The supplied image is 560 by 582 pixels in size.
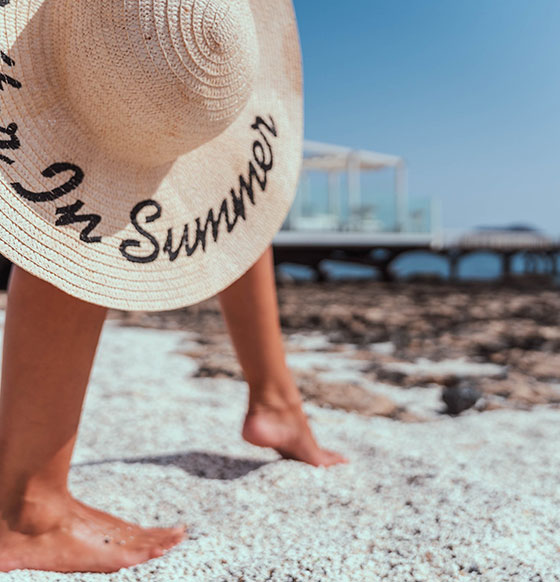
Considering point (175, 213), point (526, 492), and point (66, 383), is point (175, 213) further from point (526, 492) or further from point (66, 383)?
point (526, 492)

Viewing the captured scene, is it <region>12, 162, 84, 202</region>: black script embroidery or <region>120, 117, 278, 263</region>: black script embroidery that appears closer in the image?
<region>12, 162, 84, 202</region>: black script embroidery

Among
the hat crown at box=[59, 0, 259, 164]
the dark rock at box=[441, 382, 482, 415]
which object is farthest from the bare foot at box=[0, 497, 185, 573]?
the dark rock at box=[441, 382, 482, 415]

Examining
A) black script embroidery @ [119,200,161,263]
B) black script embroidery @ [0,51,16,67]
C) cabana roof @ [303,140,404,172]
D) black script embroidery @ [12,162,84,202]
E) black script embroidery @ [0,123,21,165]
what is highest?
cabana roof @ [303,140,404,172]

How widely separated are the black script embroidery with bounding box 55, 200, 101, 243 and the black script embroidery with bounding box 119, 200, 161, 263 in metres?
0.05

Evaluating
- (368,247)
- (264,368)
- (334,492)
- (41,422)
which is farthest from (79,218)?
(368,247)

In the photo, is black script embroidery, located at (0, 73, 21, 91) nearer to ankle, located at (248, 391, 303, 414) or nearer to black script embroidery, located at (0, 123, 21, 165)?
black script embroidery, located at (0, 123, 21, 165)

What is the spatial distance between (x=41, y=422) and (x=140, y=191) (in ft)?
1.32

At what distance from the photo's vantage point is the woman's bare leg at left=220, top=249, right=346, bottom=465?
1.50 meters

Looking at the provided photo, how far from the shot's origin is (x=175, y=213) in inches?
43.2

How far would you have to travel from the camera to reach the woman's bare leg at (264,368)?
1.50m

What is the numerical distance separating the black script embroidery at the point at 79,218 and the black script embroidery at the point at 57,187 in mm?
21

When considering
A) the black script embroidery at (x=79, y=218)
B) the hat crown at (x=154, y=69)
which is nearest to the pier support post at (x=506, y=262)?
the hat crown at (x=154, y=69)

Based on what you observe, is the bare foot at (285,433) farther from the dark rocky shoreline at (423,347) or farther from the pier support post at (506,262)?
the pier support post at (506,262)

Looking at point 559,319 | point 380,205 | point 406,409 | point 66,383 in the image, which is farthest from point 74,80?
point 380,205
